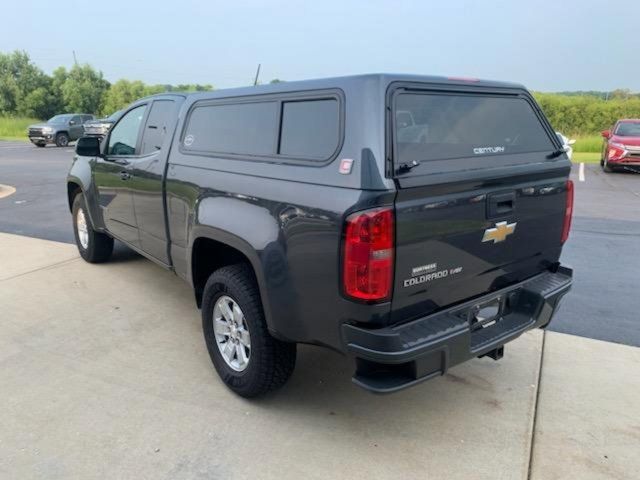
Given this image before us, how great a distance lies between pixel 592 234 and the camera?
25.0 feet

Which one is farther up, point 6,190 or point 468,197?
point 468,197

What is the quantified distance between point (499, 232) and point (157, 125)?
2.88 meters

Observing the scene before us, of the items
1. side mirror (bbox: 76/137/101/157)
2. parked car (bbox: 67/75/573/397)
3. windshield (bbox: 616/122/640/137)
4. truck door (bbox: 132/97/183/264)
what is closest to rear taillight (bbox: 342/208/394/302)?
parked car (bbox: 67/75/573/397)

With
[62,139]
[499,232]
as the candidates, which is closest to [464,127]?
[499,232]

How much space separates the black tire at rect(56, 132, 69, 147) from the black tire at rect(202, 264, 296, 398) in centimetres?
2585

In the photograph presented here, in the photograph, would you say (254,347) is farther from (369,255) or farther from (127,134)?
(127,134)

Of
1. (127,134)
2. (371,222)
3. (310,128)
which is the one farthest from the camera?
(127,134)

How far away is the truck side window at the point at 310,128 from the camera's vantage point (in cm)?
271

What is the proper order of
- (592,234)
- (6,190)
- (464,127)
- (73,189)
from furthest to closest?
(6,190), (592,234), (73,189), (464,127)

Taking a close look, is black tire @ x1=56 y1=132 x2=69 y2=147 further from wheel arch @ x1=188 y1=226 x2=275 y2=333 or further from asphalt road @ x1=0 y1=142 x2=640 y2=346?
wheel arch @ x1=188 y1=226 x2=275 y2=333

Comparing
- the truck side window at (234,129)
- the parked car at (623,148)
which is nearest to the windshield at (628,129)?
the parked car at (623,148)

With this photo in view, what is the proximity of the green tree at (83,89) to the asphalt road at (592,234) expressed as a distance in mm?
36321

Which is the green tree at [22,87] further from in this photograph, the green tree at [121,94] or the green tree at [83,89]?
the green tree at [121,94]

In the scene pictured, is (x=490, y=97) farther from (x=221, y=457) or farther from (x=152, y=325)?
(x=152, y=325)
